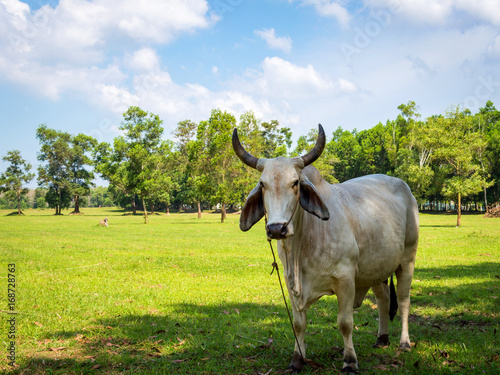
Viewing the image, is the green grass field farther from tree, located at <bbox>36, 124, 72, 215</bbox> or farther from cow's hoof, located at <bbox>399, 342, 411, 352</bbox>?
tree, located at <bbox>36, 124, 72, 215</bbox>

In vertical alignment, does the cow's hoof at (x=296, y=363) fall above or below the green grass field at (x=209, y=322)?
above

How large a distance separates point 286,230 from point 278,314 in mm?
4048

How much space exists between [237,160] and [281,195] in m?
36.9

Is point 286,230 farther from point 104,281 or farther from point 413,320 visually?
point 104,281

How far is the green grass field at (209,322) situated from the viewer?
477 cm

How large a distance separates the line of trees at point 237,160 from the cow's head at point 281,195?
29417mm

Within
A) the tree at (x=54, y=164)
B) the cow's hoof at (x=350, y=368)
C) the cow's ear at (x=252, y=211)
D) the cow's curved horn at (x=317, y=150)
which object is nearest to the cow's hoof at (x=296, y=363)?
the cow's hoof at (x=350, y=368)

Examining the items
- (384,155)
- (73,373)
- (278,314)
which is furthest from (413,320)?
(384,155)

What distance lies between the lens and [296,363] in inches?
177

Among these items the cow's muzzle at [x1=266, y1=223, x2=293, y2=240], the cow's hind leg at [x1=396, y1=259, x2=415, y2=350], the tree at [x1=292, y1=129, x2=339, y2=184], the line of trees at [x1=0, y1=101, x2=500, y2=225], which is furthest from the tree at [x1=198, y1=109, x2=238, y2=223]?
the cow's muzzle at [x1=266, y1=223, x2=293, y2=240]

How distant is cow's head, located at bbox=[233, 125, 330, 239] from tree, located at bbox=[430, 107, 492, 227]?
95.9 ft

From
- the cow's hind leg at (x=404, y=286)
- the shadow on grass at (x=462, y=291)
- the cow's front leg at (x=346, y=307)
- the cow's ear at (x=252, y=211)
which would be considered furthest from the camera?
the shadow on grass at (x=462, y=291)

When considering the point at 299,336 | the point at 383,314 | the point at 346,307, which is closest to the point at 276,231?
the point at 346,307

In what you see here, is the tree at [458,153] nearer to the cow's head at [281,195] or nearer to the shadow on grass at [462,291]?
the shadow on grass at [462,291]
